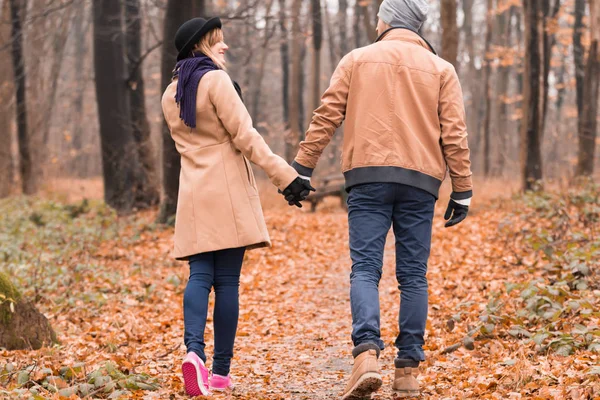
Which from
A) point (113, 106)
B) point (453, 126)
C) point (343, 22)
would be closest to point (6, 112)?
point (113, 106)

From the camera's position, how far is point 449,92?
4.00m

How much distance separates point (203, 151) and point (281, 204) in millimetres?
10633

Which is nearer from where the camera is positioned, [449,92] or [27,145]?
[449,92]

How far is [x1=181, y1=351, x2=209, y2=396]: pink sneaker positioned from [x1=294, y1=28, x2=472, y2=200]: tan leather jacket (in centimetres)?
127

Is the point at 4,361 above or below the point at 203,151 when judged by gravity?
below

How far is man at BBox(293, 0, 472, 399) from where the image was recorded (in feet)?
12.9

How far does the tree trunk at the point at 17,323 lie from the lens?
482 cm

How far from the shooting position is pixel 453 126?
13.1ft

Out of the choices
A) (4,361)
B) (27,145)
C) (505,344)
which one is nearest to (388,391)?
(505,344)

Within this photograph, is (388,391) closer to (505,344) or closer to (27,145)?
(505,344)

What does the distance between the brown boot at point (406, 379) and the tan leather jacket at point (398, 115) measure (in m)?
0.94

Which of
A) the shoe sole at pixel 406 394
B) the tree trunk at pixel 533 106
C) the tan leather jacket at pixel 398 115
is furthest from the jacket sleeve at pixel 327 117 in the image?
the tree trunk at pixel 533 106

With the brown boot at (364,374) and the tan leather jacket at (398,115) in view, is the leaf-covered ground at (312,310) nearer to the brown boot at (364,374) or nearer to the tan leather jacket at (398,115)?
the brown boot at (364,374)

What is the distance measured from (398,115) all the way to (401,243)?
70 cm
